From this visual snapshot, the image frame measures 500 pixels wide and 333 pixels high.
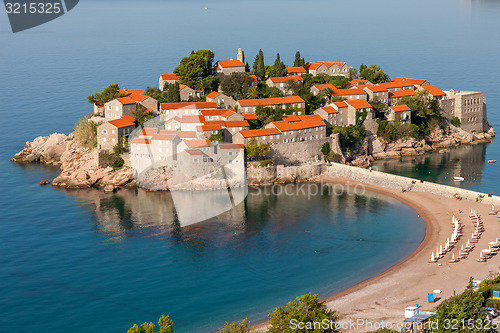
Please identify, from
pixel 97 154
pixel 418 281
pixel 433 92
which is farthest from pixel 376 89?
pixel 418 281

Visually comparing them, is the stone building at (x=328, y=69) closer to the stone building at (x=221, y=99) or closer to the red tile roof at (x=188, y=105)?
the stone building at (x=221, y=99)

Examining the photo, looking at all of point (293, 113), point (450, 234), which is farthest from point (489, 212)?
point (293, 113)

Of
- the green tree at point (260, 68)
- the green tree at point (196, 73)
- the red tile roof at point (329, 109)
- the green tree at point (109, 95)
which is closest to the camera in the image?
the red tile roof at point (329, 109)

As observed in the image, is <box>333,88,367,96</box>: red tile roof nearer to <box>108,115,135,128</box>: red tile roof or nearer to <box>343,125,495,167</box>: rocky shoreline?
<box>343,125,495,167</box>: rocky shoreline

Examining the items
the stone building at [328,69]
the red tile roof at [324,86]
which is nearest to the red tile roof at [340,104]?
the red tile roof at [324,86]

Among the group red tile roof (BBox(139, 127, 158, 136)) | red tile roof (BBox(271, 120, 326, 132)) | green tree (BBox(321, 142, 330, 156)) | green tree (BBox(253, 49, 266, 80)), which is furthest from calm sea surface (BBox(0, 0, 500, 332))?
green tree (BBox(253, 49, 266, 80))

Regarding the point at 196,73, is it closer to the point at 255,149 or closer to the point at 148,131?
the point at 148,131
